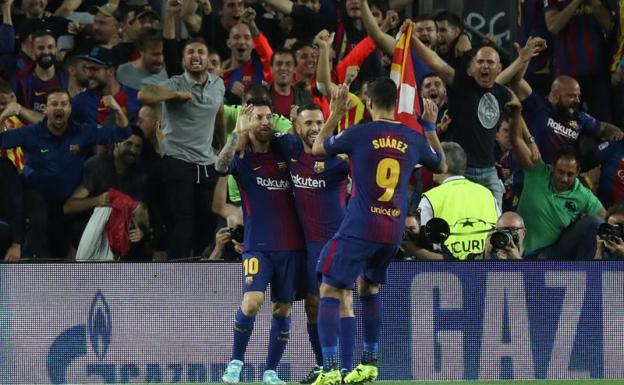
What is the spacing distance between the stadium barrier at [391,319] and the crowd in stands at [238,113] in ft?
1.35

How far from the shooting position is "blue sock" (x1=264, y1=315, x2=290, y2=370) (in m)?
10.9

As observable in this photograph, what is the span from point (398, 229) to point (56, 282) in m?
3.35

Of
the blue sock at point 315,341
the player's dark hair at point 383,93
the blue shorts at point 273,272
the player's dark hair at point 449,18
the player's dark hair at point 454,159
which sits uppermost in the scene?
the player's dark hair at point 449,18

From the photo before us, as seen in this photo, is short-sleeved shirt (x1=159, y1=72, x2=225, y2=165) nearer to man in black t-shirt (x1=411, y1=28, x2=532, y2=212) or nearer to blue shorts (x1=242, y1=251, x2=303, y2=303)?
man in black t-shirt (x1=411, y1=28, x2=532, y2=212)

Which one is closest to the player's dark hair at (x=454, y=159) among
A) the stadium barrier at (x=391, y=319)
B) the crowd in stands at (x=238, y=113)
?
the crowd in stands at (x=238, y=113)

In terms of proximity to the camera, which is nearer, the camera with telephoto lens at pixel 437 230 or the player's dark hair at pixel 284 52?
the camera with telephoto lens at pixel 437 230

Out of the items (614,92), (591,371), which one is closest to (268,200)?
(591,371)

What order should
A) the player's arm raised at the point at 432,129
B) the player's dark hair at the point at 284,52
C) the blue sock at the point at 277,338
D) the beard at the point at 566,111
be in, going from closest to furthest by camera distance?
the player's arm raised at the point at 432,129 < the blue sock at the point at 277,338 < the player's dark hair at the point at 284,52 < the beard at the point at 566,111

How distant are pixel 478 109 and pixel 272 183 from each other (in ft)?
10.8

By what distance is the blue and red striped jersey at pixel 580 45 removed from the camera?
48.6ft

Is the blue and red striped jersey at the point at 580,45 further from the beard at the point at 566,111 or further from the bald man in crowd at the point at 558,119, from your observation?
the beard at the point at 566,111

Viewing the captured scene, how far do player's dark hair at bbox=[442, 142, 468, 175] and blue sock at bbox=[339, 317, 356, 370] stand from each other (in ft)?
9.73

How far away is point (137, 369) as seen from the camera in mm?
11672

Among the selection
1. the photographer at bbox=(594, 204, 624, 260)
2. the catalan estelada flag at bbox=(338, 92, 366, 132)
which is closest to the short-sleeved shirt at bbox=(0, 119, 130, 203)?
the catalan estelada flag at bbox=(338, 92, 366, 132)
